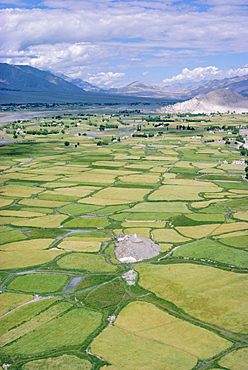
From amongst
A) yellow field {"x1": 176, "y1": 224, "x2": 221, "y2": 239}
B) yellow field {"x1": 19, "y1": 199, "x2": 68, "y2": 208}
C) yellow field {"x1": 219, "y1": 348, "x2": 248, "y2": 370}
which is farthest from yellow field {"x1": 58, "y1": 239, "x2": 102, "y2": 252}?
yellow field {"x1": 219, "y1": 348, "x2": 248, "y2": 370}

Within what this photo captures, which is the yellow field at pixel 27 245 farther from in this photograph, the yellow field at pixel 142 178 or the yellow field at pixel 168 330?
the yellow field at pixel 142 178

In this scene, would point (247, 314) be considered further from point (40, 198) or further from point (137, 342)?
point (40, 198)

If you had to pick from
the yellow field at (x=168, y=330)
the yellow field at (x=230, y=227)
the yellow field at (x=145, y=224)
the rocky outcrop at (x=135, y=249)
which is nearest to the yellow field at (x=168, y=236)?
the yellow field at (x=145, y=224)

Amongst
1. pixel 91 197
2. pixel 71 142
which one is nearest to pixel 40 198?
pixel 91 197

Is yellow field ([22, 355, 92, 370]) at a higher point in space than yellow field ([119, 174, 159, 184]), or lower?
lower

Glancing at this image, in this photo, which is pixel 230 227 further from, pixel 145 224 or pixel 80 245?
pixel 80 245

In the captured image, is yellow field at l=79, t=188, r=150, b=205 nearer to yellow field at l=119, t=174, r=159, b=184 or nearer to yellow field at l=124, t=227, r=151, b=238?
yellow field at l=119, t=174, r=159, b=184

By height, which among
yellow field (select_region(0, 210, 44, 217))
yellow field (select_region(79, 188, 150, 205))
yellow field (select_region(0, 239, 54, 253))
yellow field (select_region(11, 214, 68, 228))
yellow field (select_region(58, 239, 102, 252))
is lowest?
yellow field (select_region(0, 239, 54, 253))

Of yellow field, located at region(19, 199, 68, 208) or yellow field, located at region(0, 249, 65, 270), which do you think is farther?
yellow field, located at region(19, 199, 68, 208)
